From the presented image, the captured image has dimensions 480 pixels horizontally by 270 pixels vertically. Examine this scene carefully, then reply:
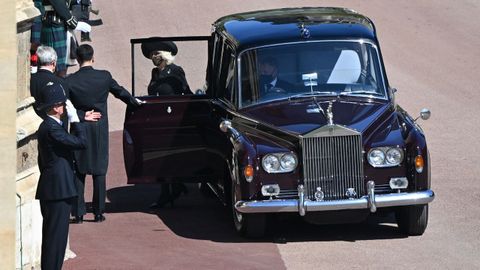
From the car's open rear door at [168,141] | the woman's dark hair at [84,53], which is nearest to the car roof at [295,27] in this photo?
the car's open rear door at [168,141]

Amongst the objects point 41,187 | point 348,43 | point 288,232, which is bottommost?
point 288,232

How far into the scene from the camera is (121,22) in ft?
89.2

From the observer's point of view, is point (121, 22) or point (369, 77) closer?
point (369, 77)

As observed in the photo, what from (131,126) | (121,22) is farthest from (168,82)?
(121,22)

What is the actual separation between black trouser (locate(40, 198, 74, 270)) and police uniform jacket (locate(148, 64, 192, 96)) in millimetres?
4254

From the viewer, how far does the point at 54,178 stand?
37.6 feet

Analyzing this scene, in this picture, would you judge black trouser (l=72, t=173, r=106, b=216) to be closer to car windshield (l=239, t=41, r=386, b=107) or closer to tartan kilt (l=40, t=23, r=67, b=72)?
car windshield (l=239, t=41, r=386, b=107)

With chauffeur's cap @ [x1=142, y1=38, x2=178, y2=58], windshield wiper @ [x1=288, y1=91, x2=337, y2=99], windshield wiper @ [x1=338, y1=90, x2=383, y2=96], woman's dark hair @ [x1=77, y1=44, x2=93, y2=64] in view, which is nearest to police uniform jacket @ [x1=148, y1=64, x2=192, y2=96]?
chauffeur's cap @ [x1=142, y1=38, x2=178, y2=58]

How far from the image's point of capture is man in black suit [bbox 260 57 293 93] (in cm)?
1441

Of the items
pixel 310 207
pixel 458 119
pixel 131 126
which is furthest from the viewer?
pixel 458 119

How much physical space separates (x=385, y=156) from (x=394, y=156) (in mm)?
108

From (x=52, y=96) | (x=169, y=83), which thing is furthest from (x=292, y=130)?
(x=52, y=96)

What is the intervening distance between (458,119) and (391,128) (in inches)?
278

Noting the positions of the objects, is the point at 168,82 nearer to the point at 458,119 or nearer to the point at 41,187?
the point at 41,187
